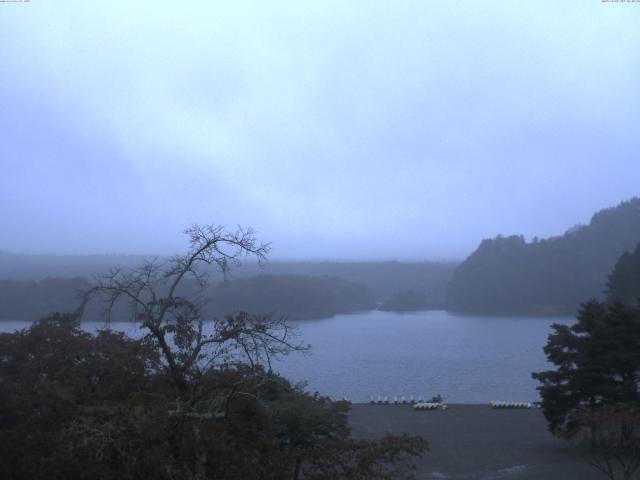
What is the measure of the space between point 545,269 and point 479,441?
154 feet

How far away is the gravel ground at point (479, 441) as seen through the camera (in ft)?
41.7

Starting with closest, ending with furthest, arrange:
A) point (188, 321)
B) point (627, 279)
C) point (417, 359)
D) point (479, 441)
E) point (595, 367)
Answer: point (188, 321), point (595, 367), point (479, 441), point (627, 279), point (417, 359)

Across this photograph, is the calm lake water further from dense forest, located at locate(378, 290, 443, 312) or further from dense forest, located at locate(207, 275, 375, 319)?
dense forest, located at locate(378, 290, 443, 312)

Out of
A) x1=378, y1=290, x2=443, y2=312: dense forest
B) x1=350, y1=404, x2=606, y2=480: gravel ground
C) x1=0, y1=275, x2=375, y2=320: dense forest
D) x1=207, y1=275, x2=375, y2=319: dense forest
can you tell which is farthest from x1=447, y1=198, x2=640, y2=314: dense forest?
x1=350, y1=404, x2=606, y2=480: gravel ground

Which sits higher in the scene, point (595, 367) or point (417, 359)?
point (595, 367)

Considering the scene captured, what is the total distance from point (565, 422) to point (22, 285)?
22.2 metres

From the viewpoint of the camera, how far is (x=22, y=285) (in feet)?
94.0

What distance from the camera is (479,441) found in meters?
15.7

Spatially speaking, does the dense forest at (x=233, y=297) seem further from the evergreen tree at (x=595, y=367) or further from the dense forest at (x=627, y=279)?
the dense forest at (x=627, y=279)

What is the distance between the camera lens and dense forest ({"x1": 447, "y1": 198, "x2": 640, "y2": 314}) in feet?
187

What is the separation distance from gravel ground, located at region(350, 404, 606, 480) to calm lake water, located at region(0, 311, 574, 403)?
7.75ft

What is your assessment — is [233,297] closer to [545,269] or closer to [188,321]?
[188,321]

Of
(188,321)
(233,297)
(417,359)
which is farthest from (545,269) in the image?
(188,321)

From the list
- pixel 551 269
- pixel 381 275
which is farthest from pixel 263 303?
pixel 381 275
